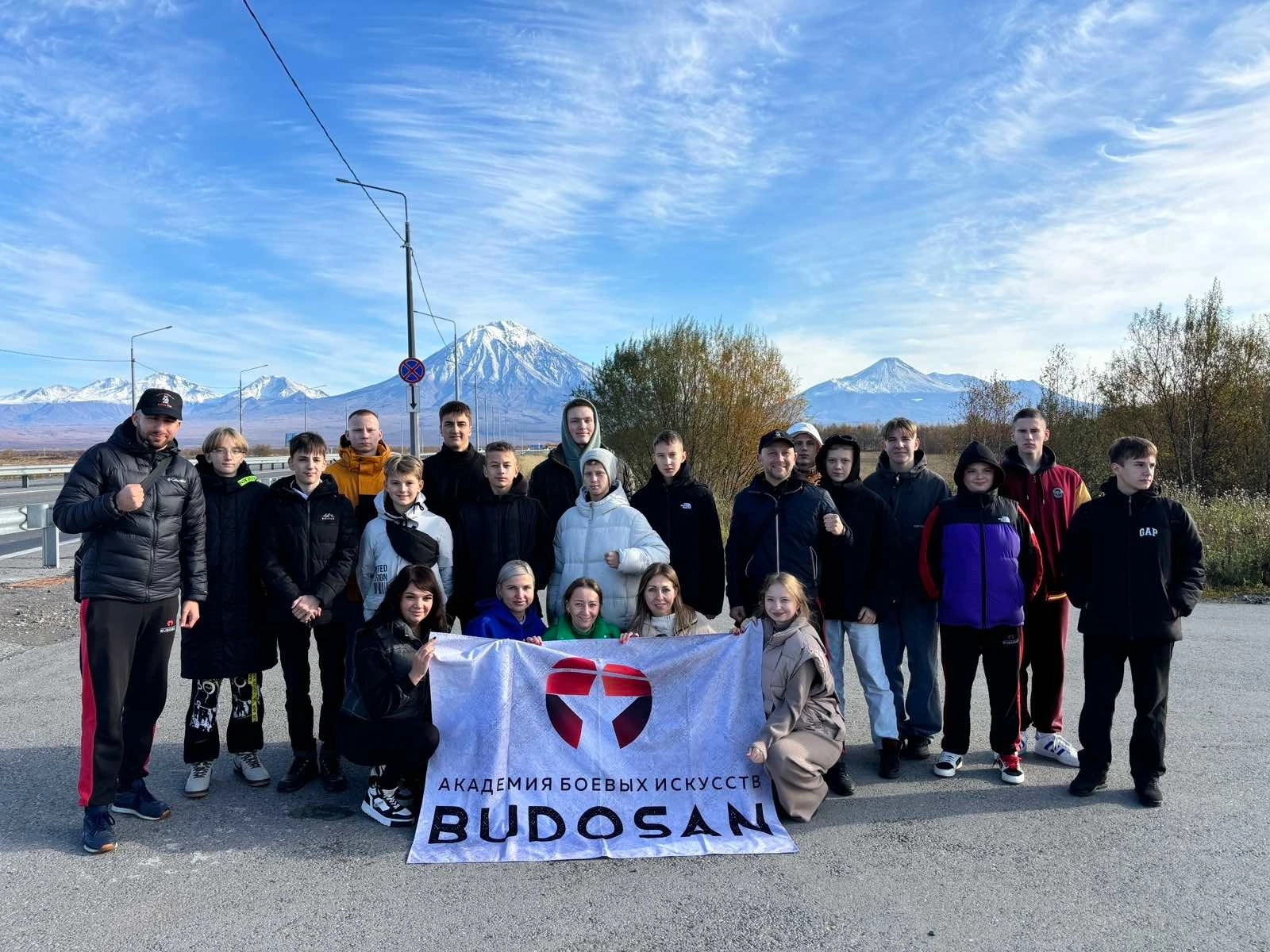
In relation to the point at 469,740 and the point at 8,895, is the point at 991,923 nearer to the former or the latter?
the point at 469,740

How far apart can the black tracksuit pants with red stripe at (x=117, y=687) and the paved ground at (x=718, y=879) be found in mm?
344

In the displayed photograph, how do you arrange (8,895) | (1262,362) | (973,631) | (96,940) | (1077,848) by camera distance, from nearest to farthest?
(96,940) < (8,895) < (1077,848) < (973,631) < (1262,362)

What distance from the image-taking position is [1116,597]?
5.19m

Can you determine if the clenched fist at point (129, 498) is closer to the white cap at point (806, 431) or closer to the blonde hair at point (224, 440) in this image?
the blonde hair at point (224, 440)

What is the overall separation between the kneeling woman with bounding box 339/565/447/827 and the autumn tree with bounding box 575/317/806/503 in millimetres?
15424

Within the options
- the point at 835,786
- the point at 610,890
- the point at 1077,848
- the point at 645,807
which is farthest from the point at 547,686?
the point at 1077,848

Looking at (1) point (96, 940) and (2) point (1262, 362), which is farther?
(2) point (1262, 362)

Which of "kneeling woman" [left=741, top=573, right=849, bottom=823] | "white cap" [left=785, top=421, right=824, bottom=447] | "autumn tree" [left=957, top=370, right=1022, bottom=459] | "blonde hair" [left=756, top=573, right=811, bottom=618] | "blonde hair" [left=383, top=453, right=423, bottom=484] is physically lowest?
"kneeling woman" [left=741, top=573, right=849, bottom=823]

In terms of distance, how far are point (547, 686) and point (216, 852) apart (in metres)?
1.95

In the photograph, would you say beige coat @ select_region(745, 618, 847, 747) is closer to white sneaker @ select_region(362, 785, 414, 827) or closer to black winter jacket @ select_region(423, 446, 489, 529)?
white sneaker @ select_region(362, 785, 414, 827)

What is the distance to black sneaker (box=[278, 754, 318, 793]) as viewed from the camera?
5.28 m

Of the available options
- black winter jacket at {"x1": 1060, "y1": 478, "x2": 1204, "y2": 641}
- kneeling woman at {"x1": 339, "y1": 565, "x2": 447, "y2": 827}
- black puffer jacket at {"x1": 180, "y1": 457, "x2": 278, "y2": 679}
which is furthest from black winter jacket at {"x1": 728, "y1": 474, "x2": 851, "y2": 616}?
black puffer jacket at {"x1": 180, "y1": 457, "x2": 278, "y2": 679}

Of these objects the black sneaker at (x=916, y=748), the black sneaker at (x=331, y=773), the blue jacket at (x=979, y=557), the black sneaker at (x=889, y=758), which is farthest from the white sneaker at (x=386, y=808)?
the blue jacket at (x=979, y=557)

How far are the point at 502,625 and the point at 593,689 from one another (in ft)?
2.40
